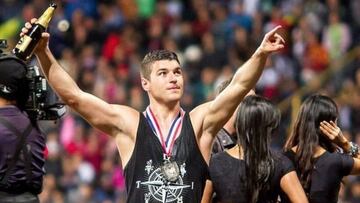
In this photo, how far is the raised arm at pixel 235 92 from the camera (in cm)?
738

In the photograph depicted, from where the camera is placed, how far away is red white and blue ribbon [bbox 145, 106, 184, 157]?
7.41 m

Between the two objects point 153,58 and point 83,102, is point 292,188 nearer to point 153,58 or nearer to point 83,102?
point 153,58

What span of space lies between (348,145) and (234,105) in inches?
42.6

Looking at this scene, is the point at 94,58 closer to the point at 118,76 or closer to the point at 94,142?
the point at 118,76

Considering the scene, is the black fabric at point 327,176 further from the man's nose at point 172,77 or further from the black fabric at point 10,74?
the black fabric at point 10,74

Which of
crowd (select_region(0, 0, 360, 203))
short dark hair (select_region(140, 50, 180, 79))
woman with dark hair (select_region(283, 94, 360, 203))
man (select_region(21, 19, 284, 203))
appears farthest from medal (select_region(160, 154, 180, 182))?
crowd (select_region(0, 0, 360, 203))

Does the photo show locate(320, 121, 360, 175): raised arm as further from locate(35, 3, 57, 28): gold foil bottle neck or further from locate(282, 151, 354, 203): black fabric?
locate(35, 3, 57, 28): gold foil bottle neck

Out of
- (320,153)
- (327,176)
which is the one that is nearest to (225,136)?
(320,153)

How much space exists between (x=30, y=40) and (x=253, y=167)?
1.72 m

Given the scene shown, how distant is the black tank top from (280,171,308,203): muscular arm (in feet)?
1.90

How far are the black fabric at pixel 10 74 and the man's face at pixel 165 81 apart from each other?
2.84ft

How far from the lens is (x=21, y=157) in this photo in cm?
729

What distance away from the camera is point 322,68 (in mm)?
16469

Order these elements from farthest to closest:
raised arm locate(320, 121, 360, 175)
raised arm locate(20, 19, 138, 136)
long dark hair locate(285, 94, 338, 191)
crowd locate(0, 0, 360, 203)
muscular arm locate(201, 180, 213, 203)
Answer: crowd locate(0, 0, 360, 203), long dark hair locate(285, 94, 338, 191), raised arm locate(320, 121, 360, 175), muscular arm locate(201, 180, 213, 203), raised arm locate(20, 19, 138, 136)
